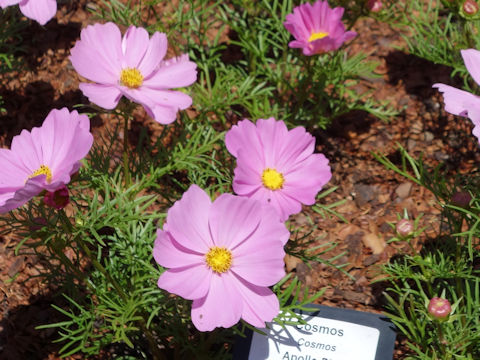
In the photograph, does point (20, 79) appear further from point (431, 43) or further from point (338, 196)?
point (431, 43)

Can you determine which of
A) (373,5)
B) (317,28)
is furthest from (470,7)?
(317,28)

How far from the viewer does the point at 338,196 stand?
5.64 ft

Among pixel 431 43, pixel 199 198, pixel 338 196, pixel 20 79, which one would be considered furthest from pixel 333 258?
pixel 20 79

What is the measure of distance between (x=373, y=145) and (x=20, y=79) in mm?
1103

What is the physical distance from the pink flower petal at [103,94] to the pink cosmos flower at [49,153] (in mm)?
109

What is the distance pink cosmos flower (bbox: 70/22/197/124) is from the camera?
3.70 feet

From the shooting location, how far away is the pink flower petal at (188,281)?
91 cm

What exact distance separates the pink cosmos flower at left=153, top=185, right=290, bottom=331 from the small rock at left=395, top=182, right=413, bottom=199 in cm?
85

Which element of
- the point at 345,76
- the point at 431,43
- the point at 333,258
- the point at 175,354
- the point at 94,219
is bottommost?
the point at 175,354

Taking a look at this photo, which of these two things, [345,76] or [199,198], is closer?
[199,198]

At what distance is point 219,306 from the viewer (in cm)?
95

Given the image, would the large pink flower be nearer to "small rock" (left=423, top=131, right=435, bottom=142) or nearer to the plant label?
the plant label

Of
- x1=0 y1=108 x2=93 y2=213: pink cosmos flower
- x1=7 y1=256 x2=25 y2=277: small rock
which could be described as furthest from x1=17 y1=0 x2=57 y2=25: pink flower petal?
x1=7 y1=256 x2=25 y2=277: small rock

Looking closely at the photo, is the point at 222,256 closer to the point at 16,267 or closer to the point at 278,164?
A: the point at 278,164
